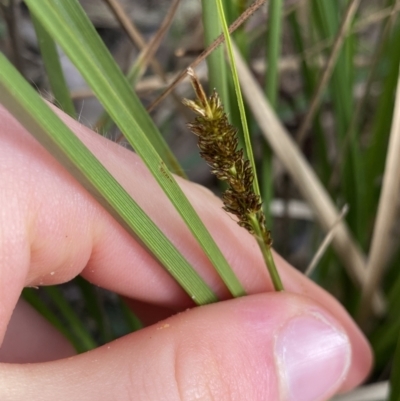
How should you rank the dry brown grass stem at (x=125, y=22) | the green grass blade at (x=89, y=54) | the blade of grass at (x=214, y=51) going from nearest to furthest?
the green grass blade at (x=89, y=54) → the blade of grass at (x=214, y=51) → the dry brown grass stem at (x=125, y=22)

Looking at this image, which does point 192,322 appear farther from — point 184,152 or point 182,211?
point 184,152

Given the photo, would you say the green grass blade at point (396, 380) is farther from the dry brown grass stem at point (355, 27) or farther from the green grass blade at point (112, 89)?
the dry brown grass stem at point (355, 27)

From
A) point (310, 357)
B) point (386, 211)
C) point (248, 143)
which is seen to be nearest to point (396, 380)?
point (310, 357)

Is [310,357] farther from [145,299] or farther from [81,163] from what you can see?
[81,163]

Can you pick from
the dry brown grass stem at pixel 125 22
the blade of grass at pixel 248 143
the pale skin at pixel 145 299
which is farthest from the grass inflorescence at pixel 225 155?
the dry brown grass stem at pixel 125 22

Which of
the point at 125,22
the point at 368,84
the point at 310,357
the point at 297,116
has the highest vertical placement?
the point at 125,22

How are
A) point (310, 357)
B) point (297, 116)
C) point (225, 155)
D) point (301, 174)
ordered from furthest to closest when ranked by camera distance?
point (297, 116) → point (301, 174) → point (310, 357) → point (225, 155)
